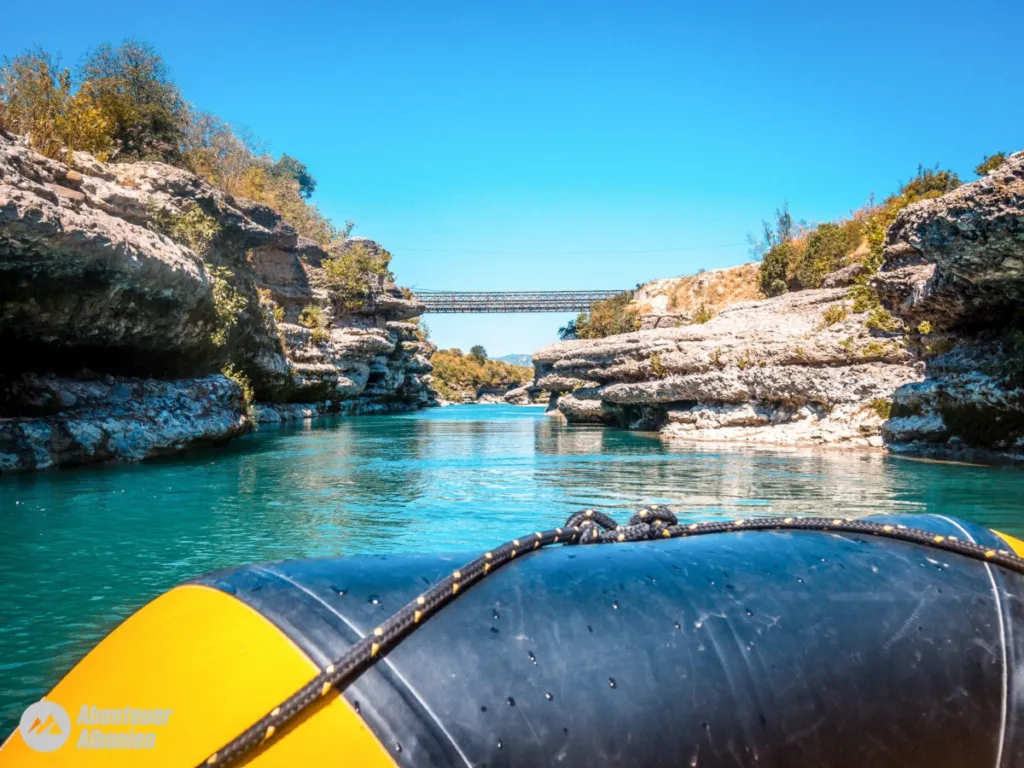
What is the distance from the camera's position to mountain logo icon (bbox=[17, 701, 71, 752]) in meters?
1.31

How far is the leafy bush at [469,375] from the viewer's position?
83.6m

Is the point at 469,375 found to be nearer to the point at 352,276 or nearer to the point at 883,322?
the point at 352,276

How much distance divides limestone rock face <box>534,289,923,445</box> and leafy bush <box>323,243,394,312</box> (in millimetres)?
19110

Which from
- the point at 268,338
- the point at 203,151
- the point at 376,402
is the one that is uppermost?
the point at 203,151

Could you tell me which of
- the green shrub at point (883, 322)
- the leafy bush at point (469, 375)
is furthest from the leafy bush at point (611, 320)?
the leafy bush at point (469, 375)

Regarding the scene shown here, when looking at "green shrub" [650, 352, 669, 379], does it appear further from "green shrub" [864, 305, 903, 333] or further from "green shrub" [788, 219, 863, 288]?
"green shrub" [788, 219, 863, 288]

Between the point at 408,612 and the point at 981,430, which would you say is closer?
the point at 408,612

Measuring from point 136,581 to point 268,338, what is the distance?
18.8m

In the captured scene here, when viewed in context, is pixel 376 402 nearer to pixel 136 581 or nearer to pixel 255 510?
pixel 255 510

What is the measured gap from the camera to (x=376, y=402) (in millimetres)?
42312

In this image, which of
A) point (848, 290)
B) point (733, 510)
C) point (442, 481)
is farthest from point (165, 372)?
point (848, 290)

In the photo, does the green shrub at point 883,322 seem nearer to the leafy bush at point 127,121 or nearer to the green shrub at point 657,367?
the green shrub at point 657,367

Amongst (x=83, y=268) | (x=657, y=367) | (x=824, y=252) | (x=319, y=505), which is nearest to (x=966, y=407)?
(x=657, y=367)

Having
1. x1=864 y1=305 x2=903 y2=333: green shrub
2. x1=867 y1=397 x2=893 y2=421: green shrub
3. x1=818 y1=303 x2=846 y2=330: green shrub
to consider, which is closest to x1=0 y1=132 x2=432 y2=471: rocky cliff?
x1=867 y1=397 x2=893 y2=421: green shrub
